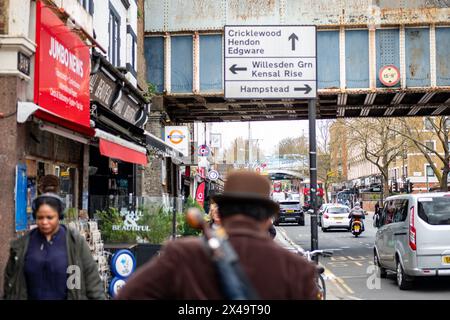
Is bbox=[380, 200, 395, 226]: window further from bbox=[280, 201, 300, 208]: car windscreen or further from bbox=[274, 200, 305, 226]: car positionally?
bbox=[280, 201, 300, 208]: car windscreen

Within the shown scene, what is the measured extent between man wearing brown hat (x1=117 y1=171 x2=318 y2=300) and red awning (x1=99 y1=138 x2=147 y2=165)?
7.78m

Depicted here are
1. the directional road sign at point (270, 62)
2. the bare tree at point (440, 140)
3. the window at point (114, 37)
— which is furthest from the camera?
the bare tree at point (440, 140)

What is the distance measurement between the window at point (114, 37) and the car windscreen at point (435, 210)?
8.27 m

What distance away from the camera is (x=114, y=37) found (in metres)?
16.6

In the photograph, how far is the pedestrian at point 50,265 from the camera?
484cm

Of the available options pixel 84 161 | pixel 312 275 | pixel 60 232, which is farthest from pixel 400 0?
pixel 312 275

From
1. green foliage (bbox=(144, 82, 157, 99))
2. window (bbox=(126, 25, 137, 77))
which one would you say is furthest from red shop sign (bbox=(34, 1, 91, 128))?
green foliage (bbox=(144, 82, 157, 99))

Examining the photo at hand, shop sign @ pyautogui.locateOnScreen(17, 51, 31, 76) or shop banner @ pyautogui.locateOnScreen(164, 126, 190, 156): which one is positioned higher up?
shop banner @ pyautogui.locateOnScreen(164, 126, 190, 156)

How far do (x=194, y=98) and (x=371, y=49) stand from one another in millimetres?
5589

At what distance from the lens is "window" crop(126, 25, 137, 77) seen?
703 inches

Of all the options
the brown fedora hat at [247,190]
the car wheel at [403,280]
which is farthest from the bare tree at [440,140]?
the brown fedora hat at [247,190]

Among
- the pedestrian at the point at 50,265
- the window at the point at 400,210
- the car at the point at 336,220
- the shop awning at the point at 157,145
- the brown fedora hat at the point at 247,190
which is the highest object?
the shop awning at the point at 157,145

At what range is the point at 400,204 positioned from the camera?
13008 mm

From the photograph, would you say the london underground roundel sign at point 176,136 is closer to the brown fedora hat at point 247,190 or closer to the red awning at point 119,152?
the red awning at point 119,152
